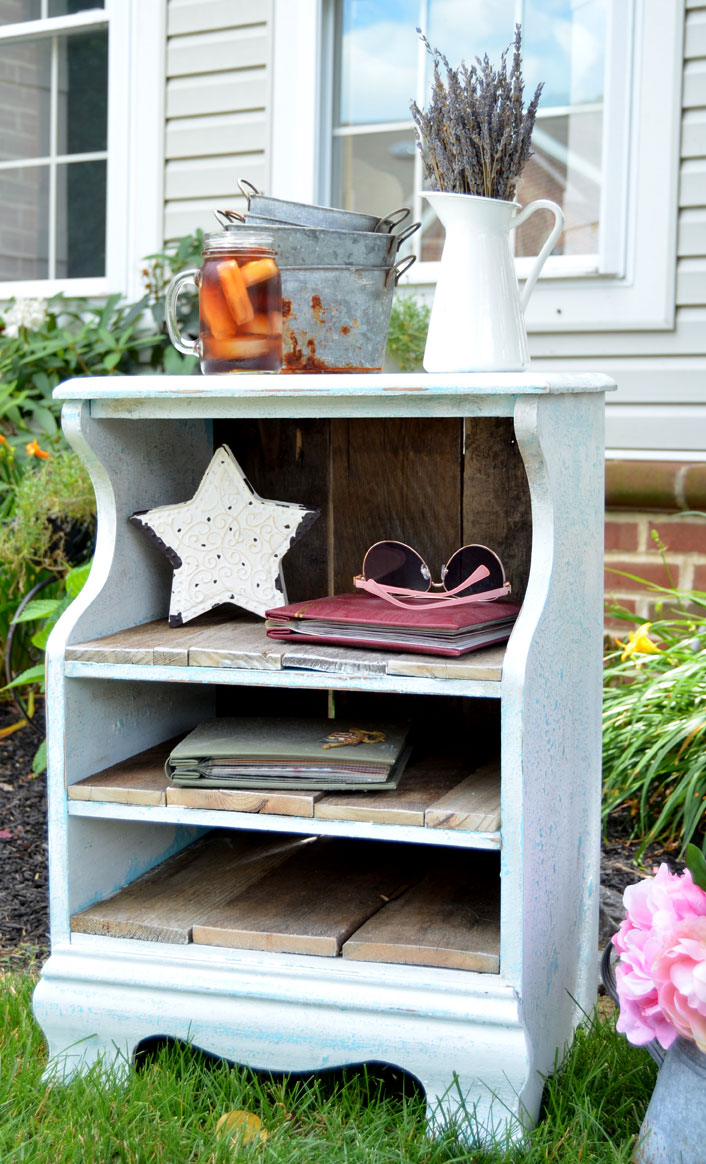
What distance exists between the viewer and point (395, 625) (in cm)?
173

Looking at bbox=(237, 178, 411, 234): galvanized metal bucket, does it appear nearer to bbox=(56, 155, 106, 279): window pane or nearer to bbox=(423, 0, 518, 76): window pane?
bbox=(423, 0, 518, 76): window pane

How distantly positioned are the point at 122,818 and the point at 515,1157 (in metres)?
0.75

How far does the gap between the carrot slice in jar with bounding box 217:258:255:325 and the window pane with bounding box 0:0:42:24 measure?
12.6 feet

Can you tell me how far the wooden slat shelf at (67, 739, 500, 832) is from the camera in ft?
5.41

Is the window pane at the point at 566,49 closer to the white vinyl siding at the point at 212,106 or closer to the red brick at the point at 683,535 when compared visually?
the white vinyl siding at the point at 212,106

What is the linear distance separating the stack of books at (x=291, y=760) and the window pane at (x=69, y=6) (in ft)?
12.6

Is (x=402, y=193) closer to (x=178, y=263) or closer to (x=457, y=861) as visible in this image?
(x=178, y=263)

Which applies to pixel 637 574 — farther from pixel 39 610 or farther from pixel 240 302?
pixel 240 302

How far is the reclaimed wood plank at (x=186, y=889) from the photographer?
1835 mm

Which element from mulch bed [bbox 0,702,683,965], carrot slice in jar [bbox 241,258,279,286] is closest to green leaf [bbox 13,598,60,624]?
mulch bed [bbox 0,702,683,965]

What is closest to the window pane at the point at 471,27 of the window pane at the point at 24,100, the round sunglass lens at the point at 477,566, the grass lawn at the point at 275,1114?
the window pane at the point at 24,100

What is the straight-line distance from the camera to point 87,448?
1885mm

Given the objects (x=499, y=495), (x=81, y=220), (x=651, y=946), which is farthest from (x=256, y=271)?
(x=81, y=220)

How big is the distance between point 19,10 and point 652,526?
3543mm
